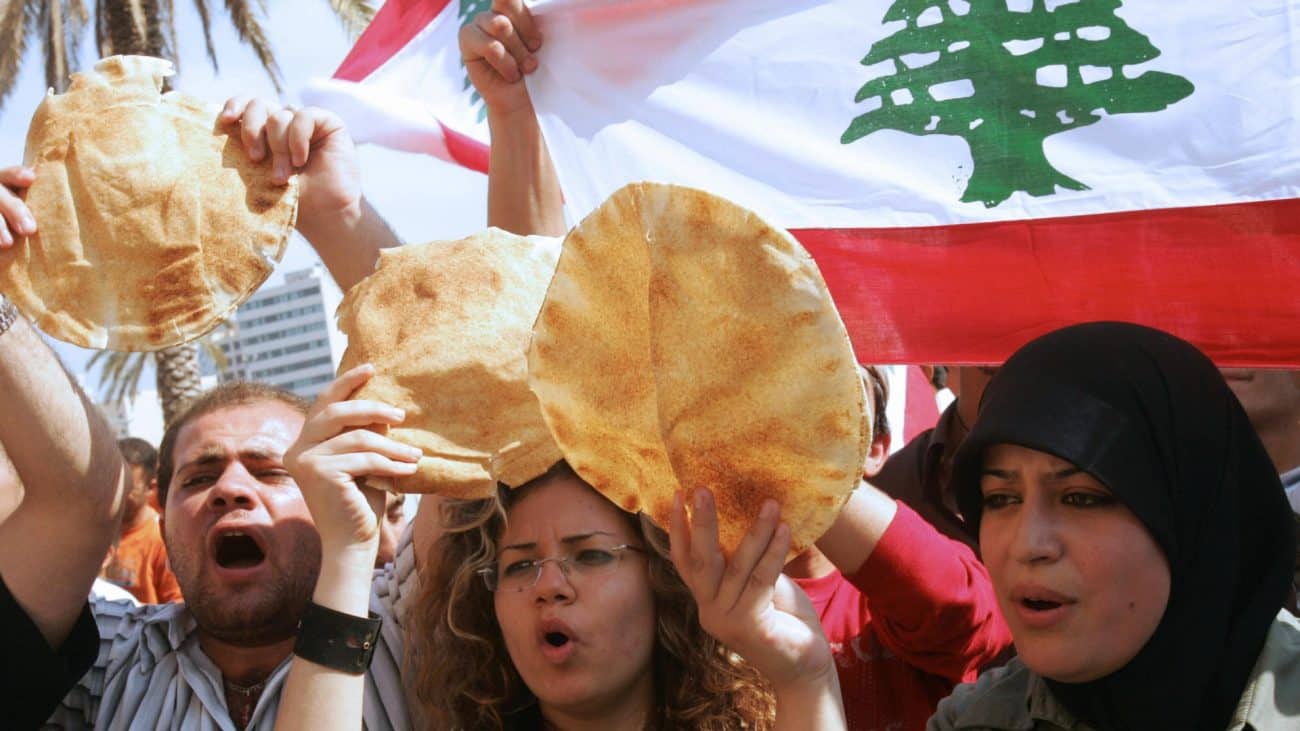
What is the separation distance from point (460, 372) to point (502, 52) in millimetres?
1535

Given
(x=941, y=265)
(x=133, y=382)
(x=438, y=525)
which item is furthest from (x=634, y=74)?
(x=133, y=382)

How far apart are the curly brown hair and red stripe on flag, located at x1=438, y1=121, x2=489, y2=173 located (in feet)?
5.70

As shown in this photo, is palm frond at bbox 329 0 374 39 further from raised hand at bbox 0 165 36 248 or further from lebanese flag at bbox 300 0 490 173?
raised hand at bbox 0 165 36 248

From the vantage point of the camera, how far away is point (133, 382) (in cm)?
1761

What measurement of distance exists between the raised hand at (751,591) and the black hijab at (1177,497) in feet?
1.87

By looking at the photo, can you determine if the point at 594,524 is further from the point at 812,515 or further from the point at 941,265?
the point at 941,265

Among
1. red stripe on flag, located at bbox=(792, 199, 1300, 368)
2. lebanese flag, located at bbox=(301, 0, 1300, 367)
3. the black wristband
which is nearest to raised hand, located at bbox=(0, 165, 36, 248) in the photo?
the black wristband

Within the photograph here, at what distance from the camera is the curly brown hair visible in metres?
2.81

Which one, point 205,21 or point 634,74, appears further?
point 205,21

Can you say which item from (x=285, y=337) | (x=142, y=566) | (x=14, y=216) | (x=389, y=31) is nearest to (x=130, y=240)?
(x=14, y=216)

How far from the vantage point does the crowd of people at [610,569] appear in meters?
2.37

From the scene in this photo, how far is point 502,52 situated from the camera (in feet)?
12.1

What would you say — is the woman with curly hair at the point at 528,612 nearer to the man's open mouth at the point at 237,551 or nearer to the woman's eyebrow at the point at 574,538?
the woman's eyebrow at the point at 574,538

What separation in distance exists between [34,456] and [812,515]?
1.78 meters
